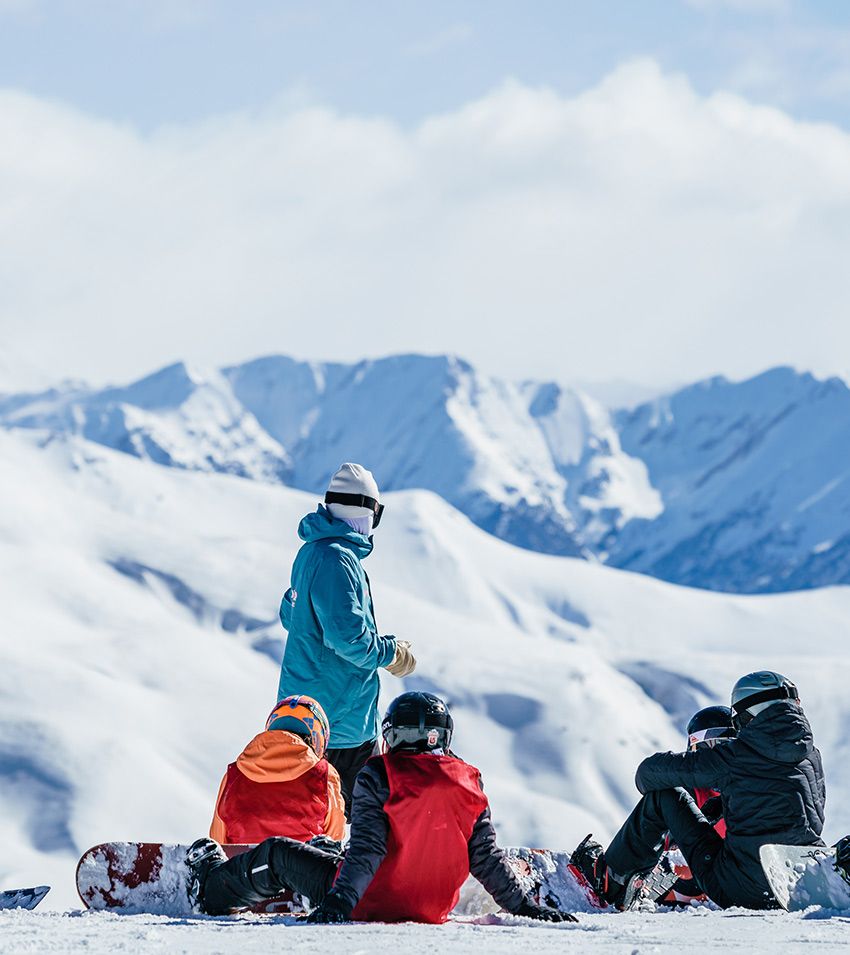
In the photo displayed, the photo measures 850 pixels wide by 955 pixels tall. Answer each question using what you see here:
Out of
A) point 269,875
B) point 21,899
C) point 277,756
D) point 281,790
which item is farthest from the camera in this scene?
point 281,790

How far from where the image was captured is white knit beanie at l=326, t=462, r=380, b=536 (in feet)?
24.4

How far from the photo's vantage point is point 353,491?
24.5 feet

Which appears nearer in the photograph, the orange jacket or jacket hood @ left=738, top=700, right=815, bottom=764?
jacket hood @ left=738, top=700, right=815, bottom=764

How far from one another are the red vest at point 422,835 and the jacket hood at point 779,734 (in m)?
1.21

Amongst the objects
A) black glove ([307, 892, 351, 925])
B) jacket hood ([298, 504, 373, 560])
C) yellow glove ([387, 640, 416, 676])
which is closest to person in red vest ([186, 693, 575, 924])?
black glove ([307, 892, 351, 925])

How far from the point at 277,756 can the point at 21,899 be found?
126 centimetres

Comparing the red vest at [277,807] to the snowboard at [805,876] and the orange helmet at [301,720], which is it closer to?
the orange helmet at [301,720]

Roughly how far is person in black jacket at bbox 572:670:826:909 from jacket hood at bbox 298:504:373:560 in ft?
6.52

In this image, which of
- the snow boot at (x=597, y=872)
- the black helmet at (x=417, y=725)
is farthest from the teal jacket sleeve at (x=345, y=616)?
the black helmet at (x=417, y=725)

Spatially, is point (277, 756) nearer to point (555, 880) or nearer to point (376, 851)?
point (376, 851)

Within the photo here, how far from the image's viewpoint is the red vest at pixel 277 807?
6.50 m

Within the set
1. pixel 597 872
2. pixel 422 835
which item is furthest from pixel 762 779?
pixel 422 835

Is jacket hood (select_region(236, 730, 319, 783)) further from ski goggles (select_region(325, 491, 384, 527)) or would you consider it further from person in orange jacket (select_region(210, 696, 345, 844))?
ski goggles (select_region(325, 491, 384, 527))

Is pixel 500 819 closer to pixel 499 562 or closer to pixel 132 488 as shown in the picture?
pixel 499 562
